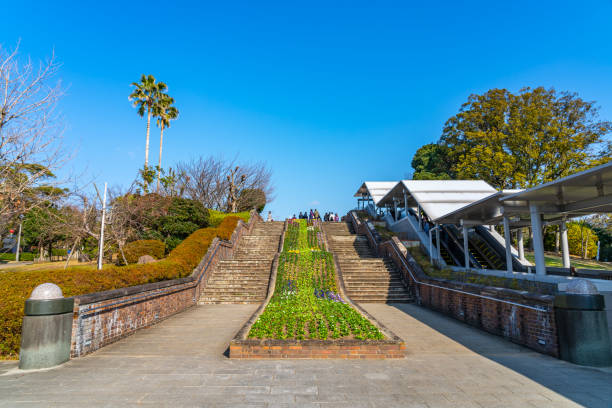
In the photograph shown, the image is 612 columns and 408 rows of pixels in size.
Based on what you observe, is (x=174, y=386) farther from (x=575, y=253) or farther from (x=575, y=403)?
(x=575, y=253)

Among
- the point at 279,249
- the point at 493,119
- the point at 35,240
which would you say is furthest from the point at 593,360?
the point at 35,240

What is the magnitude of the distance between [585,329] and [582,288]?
710 millimetres

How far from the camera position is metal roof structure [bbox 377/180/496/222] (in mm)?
15883

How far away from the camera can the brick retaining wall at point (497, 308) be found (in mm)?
6223

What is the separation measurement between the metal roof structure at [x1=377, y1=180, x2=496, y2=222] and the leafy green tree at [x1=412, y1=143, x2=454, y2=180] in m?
14.1

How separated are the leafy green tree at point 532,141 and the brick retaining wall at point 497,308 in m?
16.4

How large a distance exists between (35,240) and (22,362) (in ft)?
122

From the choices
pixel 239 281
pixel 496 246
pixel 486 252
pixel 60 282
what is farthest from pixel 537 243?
pixel 60 282

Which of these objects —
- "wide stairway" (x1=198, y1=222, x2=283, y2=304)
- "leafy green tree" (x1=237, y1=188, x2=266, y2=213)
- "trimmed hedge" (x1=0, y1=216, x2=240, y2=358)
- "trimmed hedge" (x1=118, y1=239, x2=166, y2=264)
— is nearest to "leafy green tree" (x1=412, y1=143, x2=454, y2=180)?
"leafy green tree" (x1=237, y1=188, x2=266, y2=213)

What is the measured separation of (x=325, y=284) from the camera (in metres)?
13.6

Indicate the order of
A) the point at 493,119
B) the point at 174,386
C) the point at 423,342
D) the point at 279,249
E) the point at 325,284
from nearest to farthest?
the point at 174,386 → the point at 423,342 → the point at 325,284 → the point at 279,249 → the point at 493,119

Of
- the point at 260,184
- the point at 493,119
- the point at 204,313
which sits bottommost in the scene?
the point at 204,313

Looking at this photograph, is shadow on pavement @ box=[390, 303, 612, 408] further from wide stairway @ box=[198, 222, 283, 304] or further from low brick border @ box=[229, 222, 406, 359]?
wide stairway @ box=[198, 222, 283, 304]

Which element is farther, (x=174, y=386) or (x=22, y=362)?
(x=22, y=362)
